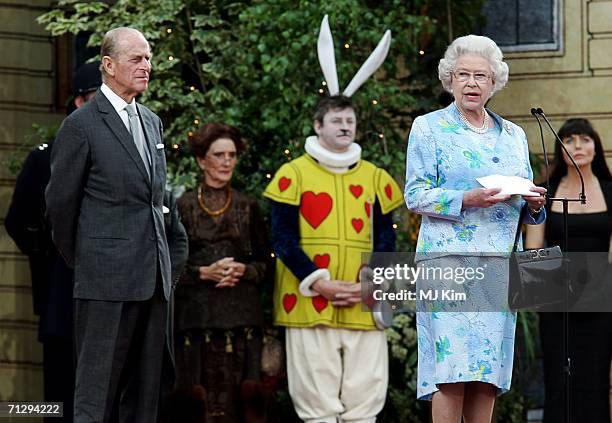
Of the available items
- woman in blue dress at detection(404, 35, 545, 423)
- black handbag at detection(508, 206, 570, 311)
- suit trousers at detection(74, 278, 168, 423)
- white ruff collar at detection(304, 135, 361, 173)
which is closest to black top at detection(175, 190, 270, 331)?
white ruff collar at detection(304, 135, 361, 173)

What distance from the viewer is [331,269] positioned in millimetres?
8703

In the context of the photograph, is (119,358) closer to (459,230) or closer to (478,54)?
(459,230)

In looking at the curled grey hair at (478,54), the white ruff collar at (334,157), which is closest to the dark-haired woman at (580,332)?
the white ruff collar at (334,157)

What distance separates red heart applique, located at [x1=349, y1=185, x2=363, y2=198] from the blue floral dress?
2516 mm

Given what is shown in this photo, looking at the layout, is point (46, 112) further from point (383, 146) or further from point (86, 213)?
point (86, 213)

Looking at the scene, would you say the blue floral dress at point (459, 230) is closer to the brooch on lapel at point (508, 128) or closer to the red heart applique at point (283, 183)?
the brooch on lapel at point (508, 128)

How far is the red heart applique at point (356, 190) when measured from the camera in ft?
28.7

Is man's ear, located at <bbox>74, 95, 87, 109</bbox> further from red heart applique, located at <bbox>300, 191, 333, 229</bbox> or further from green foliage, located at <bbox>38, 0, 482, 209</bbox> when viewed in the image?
red heart applique, located at <bbox>300, 191, 333, 229</bbox>

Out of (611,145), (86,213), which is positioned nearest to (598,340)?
(611,145)

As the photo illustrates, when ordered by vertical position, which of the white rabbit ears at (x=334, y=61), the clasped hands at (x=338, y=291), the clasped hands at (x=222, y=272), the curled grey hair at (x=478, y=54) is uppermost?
the white rabbit ears at (x=334, y=61)

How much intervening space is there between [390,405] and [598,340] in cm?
156

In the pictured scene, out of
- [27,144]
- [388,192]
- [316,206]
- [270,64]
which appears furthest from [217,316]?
[27,144]

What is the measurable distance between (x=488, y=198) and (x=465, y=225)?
211mm

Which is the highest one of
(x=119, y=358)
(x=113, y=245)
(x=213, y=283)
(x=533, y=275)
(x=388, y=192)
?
(x=388, y=192)
